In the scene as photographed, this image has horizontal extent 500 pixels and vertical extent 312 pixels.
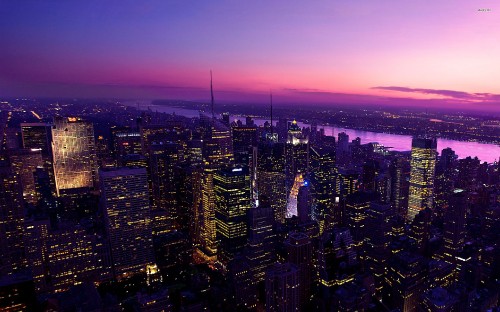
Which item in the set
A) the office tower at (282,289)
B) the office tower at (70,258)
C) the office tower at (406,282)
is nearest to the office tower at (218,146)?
the office tower at (70,258)

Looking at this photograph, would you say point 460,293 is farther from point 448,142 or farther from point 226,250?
point 448,142

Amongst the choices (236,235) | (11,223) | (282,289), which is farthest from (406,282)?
(11,223)

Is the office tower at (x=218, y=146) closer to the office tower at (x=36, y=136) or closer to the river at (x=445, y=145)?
the office tower at (x=36, y=136)

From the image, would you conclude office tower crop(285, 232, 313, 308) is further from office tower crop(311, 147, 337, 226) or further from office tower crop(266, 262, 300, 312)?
office tower crop(311, 147, 337, 226)

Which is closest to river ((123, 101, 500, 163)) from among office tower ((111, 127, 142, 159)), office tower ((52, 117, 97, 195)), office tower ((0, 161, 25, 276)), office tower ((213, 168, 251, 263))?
office tower ((213, 168, 251, 263))

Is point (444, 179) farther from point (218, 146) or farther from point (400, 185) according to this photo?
point (218, 146)
